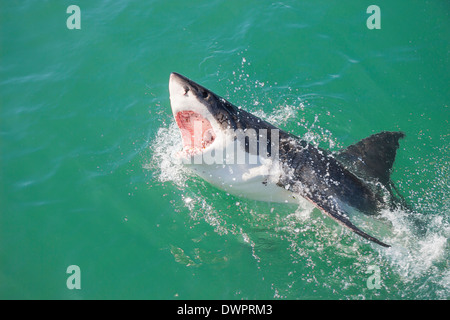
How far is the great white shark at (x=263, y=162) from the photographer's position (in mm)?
4570

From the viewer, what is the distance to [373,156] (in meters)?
5.92

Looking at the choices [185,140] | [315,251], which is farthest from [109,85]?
[315,251]

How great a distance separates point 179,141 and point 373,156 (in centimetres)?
314

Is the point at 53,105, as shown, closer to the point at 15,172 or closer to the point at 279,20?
the point at 15,172

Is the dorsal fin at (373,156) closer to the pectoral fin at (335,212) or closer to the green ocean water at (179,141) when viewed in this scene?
the green ocean water at (179,141)

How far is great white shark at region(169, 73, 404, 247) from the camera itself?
15.0 ft

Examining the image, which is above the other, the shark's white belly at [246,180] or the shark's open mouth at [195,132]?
the shark's open mouth at [195,132]

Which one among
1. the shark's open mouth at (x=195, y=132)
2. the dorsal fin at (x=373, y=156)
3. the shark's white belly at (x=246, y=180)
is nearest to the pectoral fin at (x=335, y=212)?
the shark's white belly at (x=246, y=180)

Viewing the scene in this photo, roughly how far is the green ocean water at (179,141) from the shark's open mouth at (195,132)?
1502 mm

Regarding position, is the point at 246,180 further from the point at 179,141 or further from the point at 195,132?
the point at 179,141

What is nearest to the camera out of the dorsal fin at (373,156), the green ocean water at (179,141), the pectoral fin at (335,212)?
the pectoral fin at (335,212)

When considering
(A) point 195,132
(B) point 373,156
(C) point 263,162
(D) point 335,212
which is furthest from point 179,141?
(B) point 373,156

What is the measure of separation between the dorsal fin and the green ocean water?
59cm

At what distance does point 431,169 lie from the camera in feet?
21.3
